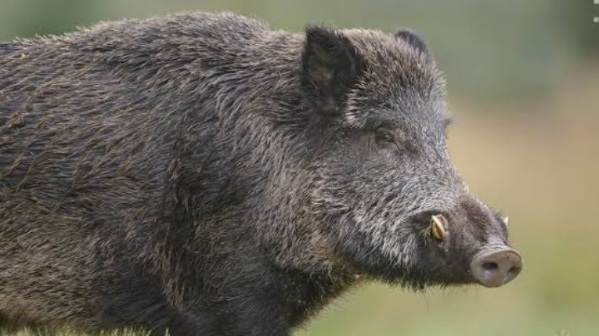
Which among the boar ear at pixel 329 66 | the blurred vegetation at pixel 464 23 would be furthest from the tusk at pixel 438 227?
the blurred vegetation at pixel 464 23

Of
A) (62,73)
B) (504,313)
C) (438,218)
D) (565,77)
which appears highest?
(565,77)

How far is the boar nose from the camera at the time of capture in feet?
22.4

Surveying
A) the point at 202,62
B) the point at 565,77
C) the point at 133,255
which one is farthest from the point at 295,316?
the point at 565,77

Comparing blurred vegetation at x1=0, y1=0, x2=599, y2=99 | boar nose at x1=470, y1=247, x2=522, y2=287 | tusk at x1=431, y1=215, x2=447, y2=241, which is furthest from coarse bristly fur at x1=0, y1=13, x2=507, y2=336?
blurred vegetation at x1=0, y1=0, x2=599, y2=99

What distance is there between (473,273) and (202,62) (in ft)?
6.94

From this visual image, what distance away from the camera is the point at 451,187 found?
735cm

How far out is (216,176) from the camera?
305 inches

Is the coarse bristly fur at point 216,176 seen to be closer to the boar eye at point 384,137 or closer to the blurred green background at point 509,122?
the boar eye at point 384,137

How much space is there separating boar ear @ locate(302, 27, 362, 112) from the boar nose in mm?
1334

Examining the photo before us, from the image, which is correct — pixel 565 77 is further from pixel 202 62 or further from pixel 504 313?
pixel 202 62

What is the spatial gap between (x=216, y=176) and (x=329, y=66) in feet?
2.85

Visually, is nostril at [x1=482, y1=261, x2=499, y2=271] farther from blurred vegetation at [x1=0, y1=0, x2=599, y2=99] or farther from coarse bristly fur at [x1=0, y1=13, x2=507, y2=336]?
blurred vegetation at [x1=0, y1=0, x2=599, y2=99]

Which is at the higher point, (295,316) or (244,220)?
(244,220)

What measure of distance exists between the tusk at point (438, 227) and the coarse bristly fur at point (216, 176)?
0.51ft
